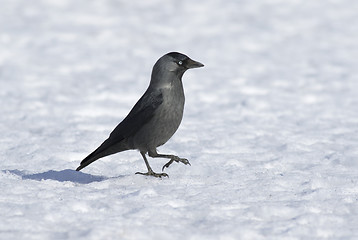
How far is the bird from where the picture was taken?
5.92 metres

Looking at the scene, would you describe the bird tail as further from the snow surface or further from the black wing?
the snow surface

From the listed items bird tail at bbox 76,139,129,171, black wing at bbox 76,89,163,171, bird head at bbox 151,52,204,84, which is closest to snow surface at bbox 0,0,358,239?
bird tail at bbox 76,139,129,171

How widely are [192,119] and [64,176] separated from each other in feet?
12.8

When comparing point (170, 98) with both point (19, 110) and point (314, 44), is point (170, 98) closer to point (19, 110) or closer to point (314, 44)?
point (19, 110)

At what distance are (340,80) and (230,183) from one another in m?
6.71

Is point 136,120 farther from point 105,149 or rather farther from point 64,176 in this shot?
point 64,176

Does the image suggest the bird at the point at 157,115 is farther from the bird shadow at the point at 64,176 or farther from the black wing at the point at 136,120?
the bird shadow at the point at 64,176

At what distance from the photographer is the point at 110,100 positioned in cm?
1088

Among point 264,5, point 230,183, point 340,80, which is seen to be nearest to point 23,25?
point 264,5

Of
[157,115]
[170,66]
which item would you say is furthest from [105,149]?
[170,66]

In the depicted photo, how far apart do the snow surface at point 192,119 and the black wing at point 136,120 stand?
1.16ft

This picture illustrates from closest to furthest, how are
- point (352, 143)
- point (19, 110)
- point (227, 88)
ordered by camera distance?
point (352, 143) < point (19, 110) < point (227, 88)

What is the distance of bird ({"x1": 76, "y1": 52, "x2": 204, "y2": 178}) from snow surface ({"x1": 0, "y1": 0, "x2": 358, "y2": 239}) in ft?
1.29

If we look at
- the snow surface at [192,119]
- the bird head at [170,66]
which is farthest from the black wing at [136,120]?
the snow surface at [192,119]
